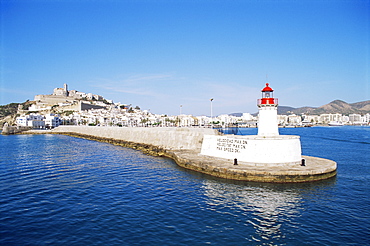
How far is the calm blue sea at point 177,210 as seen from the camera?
826 centimetres

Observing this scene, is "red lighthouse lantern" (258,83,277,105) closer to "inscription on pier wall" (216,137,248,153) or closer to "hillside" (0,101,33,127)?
"inscription on pier wall" (216,137,248,153)

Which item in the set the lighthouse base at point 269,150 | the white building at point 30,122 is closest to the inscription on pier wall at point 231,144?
the lighthouse base at point 269,150

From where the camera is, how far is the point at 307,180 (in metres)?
14.6

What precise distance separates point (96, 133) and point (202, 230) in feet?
167

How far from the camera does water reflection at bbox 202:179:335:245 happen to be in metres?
8.79

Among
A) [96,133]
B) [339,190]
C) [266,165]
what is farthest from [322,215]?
[96,133]

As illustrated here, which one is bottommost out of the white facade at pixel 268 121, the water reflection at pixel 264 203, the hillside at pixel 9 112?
the water reflection at pixel 264 203

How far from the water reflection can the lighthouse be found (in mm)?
5086

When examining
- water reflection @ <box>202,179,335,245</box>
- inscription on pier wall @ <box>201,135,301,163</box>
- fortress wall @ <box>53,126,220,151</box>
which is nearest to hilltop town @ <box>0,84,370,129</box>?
fortress wall @ <box>53,126,220,151</box>

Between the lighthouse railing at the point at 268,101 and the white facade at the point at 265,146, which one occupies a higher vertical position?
the lighthouse railing at the point at 268,101

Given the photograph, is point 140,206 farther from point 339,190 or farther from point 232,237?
point 339,190

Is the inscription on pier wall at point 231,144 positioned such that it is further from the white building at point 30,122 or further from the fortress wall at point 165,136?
the white building at point 30,122

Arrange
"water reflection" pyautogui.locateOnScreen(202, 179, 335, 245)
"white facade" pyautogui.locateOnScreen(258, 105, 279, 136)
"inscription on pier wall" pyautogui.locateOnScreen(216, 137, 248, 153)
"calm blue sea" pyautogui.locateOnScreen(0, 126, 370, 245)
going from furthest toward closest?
"white facade" pyautogui.locateOnScreen(258, 105, 279, 136) → "inscription on pier wall" pyautogui.locateOnScreen(216, 137, 248, 153) → "water reflection" pyautogui.locateOnScreen(202, 179, 335, 245) → "calm blue sea" pyautogui.locateOnScreen(0, 126, 370, 245)

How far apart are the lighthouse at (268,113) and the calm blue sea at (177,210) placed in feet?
16.8
